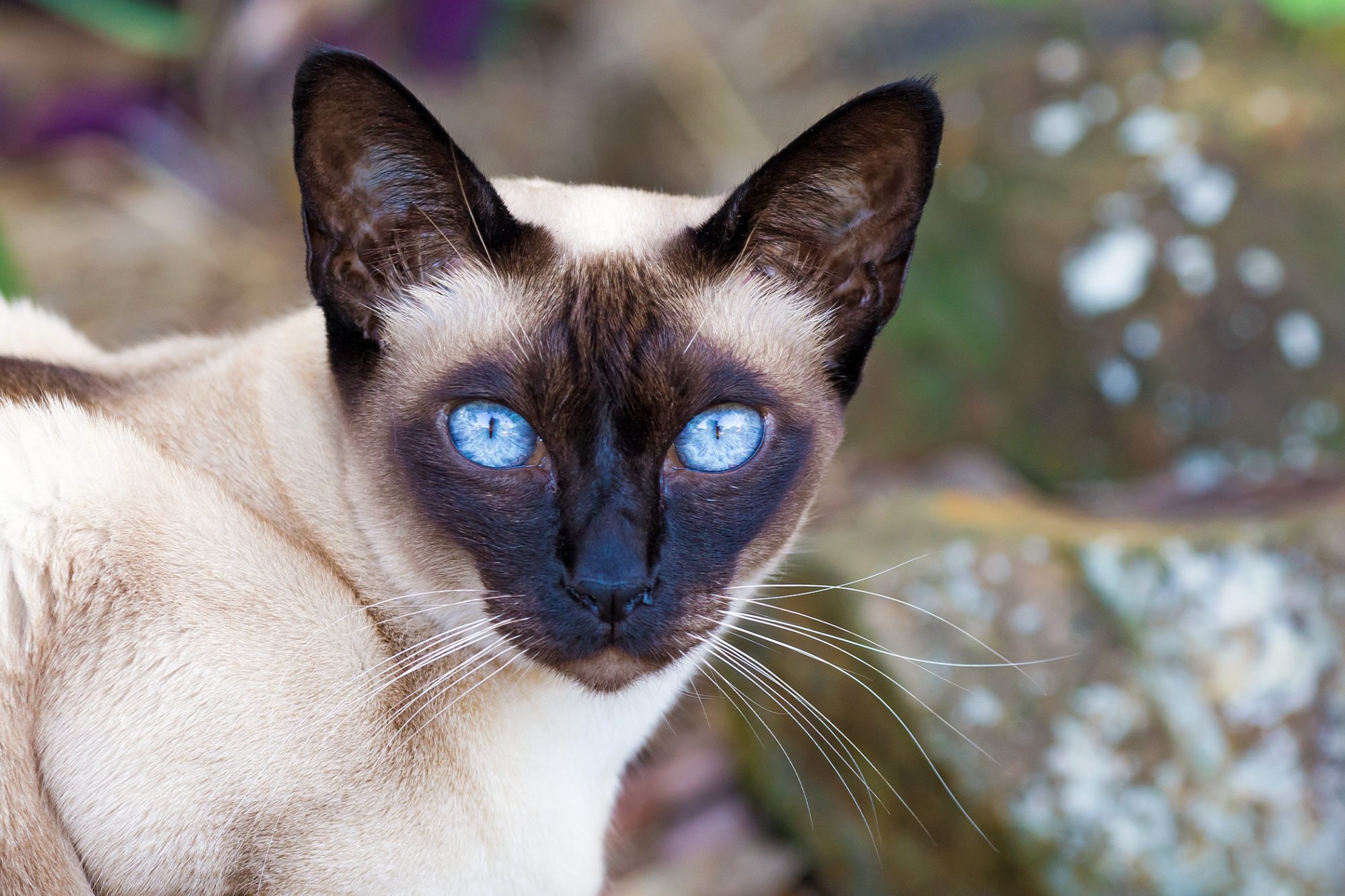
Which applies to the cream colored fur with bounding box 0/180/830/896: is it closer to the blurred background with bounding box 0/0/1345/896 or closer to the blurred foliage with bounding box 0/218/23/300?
the blurred background with bounding box 0/0/1345/896

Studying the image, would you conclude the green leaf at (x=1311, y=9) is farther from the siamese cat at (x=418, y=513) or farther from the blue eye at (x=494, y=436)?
the blue eye at (x=494, y=436)

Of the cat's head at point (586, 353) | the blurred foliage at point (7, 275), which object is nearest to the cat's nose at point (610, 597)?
the cat's head at point (586, 353)

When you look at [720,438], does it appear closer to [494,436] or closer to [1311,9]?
[494,436]

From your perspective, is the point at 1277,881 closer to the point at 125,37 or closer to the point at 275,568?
the point at 275,568

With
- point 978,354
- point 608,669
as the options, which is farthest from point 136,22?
point 608,669

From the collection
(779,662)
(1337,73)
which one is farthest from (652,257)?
(1337,73)

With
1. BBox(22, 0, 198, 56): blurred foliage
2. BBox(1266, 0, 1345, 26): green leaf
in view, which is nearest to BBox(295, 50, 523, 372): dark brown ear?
BBox(1266, 0, 1345, 26): green leaf
